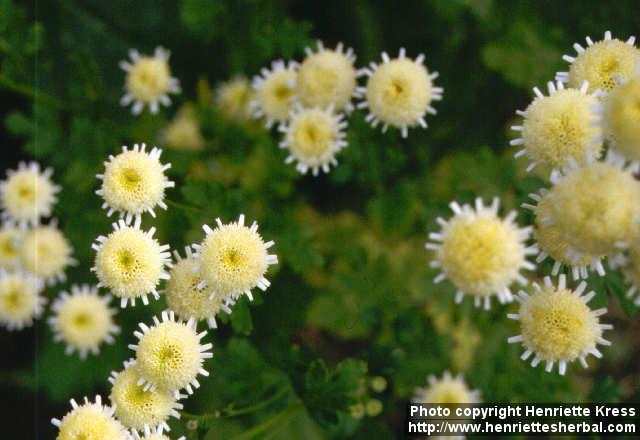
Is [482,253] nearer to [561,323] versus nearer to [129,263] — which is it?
[561,323]

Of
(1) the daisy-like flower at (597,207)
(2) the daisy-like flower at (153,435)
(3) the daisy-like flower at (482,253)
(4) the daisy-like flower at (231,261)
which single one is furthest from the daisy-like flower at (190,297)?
(1) the daisy-like flower at (597,207)

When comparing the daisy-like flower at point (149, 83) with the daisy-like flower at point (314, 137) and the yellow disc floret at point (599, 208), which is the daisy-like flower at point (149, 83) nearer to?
the daisy-like flower at point (314, 137)

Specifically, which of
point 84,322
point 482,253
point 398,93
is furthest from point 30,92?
point 482,253

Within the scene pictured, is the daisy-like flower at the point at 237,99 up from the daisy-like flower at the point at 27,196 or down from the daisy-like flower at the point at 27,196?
up

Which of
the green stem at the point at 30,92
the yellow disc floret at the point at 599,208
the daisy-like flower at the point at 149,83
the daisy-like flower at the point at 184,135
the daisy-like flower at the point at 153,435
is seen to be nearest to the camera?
the yellow disc floret at the point at 599,208

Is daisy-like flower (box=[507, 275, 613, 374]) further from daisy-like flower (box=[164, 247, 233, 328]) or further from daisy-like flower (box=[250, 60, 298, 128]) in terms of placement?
daisy-like flower (box=[250, 60, 298, 128])

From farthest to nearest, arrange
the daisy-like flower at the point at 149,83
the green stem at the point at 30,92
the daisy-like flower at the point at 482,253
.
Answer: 1. the daisy-like flower at the point at 149,83
2. the green stem at the point at 30,92
3. the daisy-like flower at the point at 482,253

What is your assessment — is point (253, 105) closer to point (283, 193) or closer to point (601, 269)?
point (283, 193)
